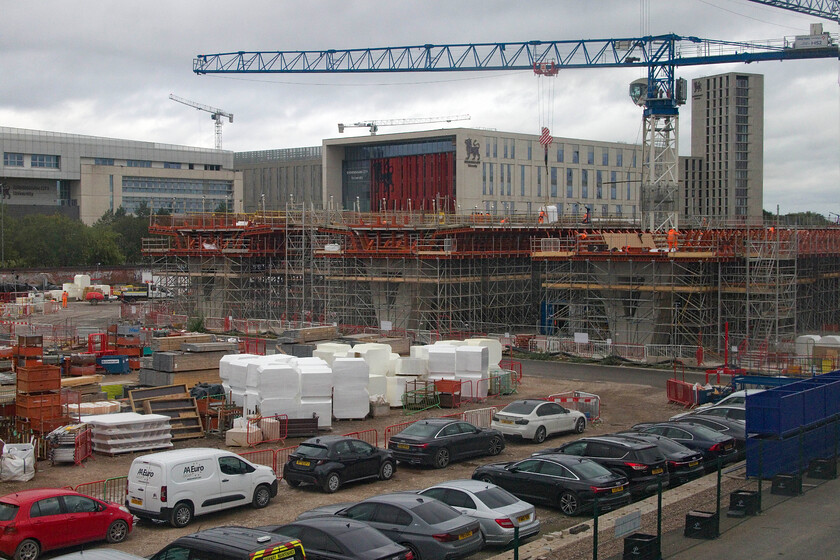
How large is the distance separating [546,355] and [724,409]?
1814 centimetres

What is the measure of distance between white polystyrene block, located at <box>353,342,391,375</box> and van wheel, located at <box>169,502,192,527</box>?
12.9m

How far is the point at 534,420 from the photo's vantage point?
23.8 m

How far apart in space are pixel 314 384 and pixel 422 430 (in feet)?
16.2

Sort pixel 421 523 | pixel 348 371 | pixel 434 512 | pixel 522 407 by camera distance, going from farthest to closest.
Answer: pixel 348 371 < pixel 522 407 < pixel 434 512 < pixel 421 523

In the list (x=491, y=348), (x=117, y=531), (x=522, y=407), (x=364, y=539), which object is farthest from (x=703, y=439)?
(x=491, y=348)

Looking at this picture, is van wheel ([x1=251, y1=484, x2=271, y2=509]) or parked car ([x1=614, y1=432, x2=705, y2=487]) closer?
van wheel ([x1=251, y1=484, x2=271, y2=509])

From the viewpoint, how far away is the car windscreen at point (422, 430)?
68.9ft

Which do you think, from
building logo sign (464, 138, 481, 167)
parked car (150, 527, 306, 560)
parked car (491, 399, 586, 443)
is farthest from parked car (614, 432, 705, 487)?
building logo sign (464, 138, 481, 167)

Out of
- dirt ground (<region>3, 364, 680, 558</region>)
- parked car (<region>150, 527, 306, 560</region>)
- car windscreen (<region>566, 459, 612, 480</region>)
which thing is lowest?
dirt ground (<region>3, 364, 680, 558</region>)

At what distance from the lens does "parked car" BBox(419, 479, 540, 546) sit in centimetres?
1433

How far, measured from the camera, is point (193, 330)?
50656 mm

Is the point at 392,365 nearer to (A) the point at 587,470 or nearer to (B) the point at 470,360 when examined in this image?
(B) the point at 470,360

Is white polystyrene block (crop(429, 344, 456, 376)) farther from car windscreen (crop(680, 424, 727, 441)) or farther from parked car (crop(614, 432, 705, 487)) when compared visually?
parked car (crop(614, 432, 705, 487))

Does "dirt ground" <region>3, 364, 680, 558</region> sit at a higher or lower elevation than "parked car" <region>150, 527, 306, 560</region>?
lower
